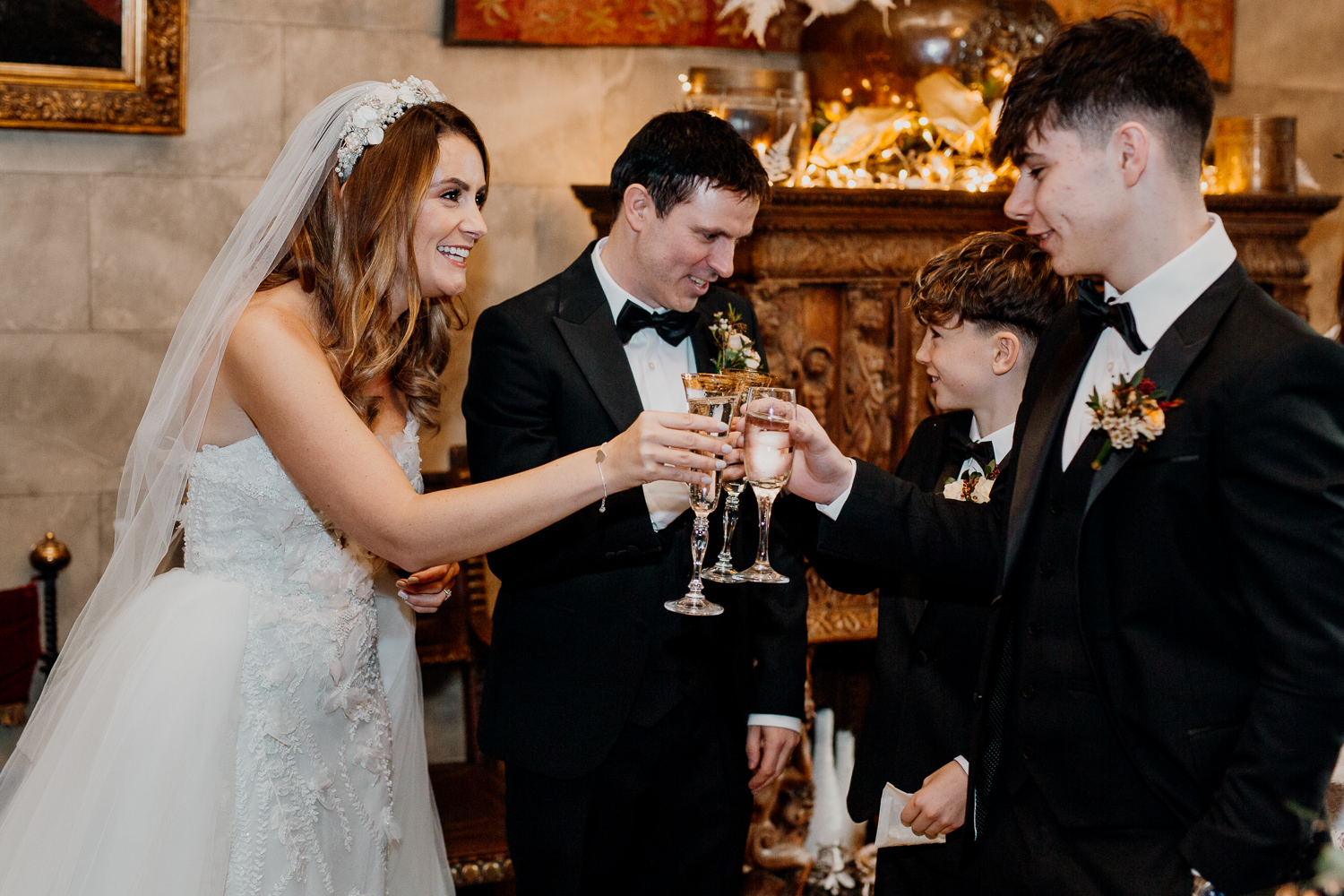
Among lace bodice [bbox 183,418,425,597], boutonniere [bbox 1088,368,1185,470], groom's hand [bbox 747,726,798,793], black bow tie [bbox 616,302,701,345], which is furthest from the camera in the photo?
groom's hand [bbox 747,726,798,793]

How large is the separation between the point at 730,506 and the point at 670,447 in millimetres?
369

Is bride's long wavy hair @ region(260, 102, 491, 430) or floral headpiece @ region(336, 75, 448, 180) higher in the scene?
floral headpiece @ region(336, 75, 448, 180)

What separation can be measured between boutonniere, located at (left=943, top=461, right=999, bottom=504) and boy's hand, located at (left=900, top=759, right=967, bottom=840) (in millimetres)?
545

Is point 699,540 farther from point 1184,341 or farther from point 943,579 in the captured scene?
point 1184,341

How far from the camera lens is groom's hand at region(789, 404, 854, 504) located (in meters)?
2.11

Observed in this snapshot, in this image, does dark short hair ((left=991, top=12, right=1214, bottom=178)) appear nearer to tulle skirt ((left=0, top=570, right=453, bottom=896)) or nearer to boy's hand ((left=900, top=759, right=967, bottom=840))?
boy's hand ((left=900, top=759, right=967, bottom=840))

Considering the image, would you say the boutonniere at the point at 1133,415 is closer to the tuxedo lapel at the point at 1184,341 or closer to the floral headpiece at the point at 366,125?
the tuxedo lapel at the point at 1184,341

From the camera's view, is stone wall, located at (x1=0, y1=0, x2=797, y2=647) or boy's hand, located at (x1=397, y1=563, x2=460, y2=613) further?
stone wall, located at (x1=0, y1=0, x2=797, y2=647)

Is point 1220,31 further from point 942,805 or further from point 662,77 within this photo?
point 942,805

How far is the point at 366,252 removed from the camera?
2373mm

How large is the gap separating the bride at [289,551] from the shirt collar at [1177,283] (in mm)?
710

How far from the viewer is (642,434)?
1.89 m

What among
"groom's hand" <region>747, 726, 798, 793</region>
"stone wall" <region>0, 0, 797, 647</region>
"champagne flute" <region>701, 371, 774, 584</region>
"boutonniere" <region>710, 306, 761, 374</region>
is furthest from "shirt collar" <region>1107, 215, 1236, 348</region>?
"stone wall" <region>0, 0, 797, 647</region>

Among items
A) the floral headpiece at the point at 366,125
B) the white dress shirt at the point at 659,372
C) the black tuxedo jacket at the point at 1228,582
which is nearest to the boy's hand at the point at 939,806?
the black tuxedo jacket at the point at 1228,582
